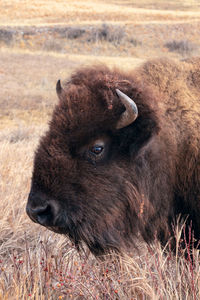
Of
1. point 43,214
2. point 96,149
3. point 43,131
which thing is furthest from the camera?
point 43,131

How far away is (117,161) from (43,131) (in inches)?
289

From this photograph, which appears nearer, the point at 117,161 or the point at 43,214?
the point at 43,214

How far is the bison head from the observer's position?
3.21 m

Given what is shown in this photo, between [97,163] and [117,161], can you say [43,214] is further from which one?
[117,161]

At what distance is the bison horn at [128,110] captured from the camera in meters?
3.18

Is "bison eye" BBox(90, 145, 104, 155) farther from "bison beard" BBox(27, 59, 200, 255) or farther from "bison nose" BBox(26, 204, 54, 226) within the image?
"bison nose" BBox(26, 204, 54, 226)

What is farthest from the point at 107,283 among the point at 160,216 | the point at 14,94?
the point at 14,94

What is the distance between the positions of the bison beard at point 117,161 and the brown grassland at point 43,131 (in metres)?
0.29

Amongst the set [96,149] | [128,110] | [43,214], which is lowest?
[43,214]

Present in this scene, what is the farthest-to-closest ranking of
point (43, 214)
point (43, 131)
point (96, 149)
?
1. point (43, 131)
2. point (96, 149)
3. point (43, 214)

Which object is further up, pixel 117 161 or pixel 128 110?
pixel 128 110

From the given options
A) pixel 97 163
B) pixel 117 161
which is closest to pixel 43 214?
pixel 97 163

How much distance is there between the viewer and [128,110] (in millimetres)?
3195

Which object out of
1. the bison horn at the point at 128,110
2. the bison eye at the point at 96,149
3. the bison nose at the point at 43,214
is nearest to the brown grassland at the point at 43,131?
the bison nose at the point at 43,214
